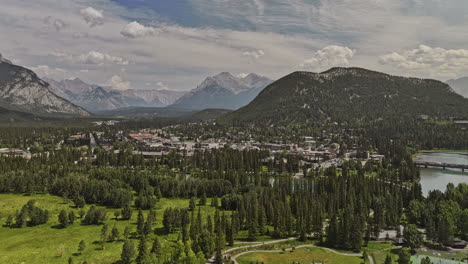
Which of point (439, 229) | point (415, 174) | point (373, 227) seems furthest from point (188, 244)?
Result: point (415, 174)

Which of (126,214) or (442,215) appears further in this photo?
(126,214)

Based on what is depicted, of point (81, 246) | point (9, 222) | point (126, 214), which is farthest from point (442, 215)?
point (9, 222)

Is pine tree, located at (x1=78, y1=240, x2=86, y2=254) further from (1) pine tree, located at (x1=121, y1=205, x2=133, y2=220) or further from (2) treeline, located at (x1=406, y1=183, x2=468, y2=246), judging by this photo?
(2) treeline, located at (x1=406, y1=183, x2=468, y2=246)

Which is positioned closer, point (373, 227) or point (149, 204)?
point (373, 227)

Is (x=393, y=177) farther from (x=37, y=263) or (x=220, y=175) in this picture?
(x=37, y=263)

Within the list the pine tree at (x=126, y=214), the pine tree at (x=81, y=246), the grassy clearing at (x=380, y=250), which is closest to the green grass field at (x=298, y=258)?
the grassy clearing at (x=380, y=250)

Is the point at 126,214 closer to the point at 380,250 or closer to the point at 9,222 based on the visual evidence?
the point at 9,222

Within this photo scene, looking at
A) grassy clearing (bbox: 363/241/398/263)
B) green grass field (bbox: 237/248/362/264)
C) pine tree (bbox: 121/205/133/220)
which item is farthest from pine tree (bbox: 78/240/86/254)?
grassy clearing (bbox: 363/241/398/263)
